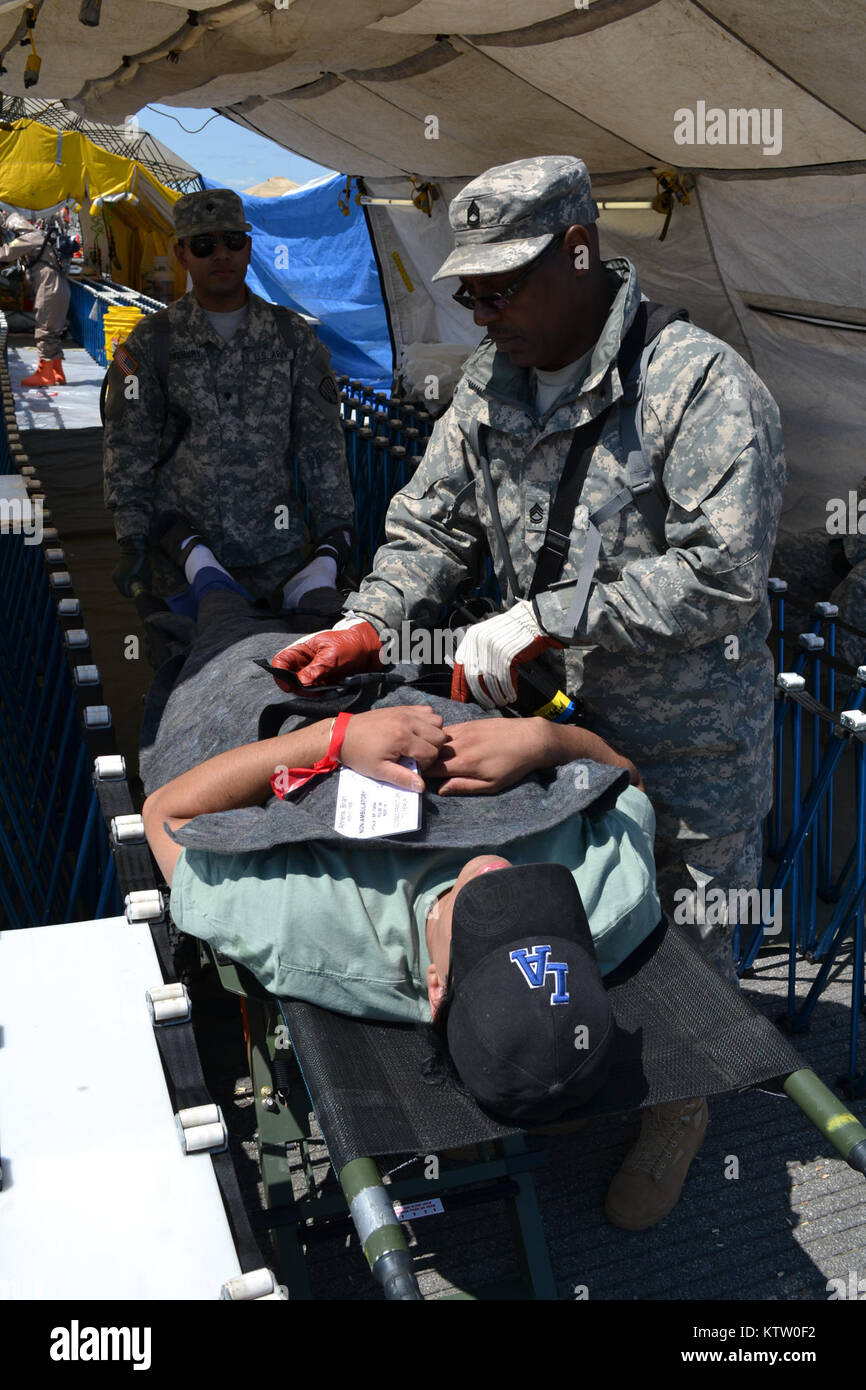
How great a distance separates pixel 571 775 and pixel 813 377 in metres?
4.35

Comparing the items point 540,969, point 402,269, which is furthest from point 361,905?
point 402,269

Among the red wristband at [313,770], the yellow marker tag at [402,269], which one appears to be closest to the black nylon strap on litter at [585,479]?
the red wristband at [313,770]

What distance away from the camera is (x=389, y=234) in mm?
10164

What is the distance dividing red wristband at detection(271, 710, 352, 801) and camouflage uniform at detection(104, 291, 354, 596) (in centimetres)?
204

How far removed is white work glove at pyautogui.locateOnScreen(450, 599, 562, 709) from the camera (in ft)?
7.50

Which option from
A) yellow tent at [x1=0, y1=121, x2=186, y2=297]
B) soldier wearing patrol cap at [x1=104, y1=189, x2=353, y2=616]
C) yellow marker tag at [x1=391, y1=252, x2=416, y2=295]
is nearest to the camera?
soldier wearing patrol cap at [x1=104, y1=189, x2=353, y2=616]

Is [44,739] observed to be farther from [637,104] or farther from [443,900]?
[637,104]

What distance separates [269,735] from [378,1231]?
43.1 inches

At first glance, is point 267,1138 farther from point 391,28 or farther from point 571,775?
point 391,28

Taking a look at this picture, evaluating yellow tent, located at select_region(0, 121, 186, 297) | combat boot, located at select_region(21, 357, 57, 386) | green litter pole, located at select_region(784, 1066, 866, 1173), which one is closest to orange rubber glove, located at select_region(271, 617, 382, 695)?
green litter pole, located at select_region(784, 1066, 866, 1173)

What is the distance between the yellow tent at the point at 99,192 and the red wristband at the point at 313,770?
1872 cm

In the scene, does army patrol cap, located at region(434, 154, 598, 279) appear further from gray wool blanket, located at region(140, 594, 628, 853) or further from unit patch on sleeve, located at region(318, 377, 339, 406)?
unit patch on sleeve, located at region(318, 377, 339, 406)

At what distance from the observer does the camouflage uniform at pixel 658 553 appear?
219cm

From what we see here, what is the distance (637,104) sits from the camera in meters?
5.04
